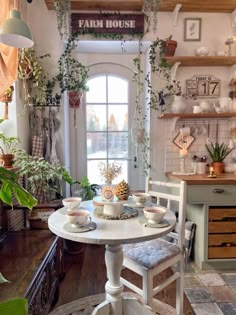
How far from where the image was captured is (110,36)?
266cm

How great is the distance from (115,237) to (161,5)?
235 centimetres

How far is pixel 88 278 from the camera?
222cm

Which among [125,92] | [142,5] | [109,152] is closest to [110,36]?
[142,5]

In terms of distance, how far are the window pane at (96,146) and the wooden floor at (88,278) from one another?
102 cm

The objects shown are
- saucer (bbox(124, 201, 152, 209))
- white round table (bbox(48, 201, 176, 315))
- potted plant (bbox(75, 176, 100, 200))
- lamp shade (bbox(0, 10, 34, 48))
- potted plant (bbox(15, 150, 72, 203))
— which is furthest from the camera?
potted plant (bbox(75, 176, 100, 200))

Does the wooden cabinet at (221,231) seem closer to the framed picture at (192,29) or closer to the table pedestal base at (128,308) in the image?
the table pedestal base at (128,308)

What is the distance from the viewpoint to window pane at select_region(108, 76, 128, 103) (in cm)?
305

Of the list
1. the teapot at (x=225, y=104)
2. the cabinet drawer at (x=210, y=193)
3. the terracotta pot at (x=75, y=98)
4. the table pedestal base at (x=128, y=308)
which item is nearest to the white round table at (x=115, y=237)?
the table pedestal base at (x=128, y=308)

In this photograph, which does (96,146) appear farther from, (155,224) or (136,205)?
(155,224)

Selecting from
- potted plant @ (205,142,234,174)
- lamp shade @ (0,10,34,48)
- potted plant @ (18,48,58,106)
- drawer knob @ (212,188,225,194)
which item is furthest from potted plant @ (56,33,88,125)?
drawer knob @ (212,188,225,194)

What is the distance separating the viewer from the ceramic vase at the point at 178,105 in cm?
265

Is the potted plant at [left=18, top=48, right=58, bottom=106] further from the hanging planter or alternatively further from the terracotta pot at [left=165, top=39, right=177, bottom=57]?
the terracotta pot at [left=165, top=39, right=177, bottom=57]

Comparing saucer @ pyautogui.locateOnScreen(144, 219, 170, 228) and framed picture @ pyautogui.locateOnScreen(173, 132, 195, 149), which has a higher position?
framed picture @ pyautogui.locateOnScreen(173, 132, 195, 149)

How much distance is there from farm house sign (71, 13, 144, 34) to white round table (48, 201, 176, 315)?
1855 millimetres
